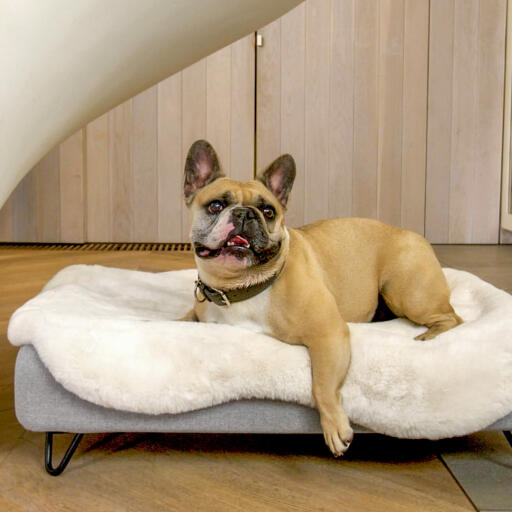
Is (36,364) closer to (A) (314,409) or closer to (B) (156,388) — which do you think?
(B) (156,388)

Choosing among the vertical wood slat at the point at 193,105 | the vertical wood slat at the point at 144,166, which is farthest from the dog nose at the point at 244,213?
the vertical wood slat at the point at 144,166

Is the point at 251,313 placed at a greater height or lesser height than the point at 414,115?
lesser

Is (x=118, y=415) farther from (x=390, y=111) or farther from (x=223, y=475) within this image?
(x=390, y=111)

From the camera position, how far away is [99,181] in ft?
13.7

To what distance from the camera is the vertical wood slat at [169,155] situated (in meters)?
4.12

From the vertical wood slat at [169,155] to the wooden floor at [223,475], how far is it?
8.60 feet

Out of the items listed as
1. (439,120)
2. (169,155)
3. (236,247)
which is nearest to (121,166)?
(169,155)

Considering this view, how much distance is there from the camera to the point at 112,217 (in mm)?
4203

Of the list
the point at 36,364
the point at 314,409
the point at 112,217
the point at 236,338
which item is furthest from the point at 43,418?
the point at 112,217

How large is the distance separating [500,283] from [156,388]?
6.21 ft

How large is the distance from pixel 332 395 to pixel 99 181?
3133mm

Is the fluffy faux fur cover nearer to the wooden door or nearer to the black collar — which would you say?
the black collar

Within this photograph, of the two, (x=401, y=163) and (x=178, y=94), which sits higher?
(x=178, y=94)

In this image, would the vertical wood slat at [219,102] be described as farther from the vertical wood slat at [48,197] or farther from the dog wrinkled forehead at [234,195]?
the dog wrinkled forehead at [234,195]
